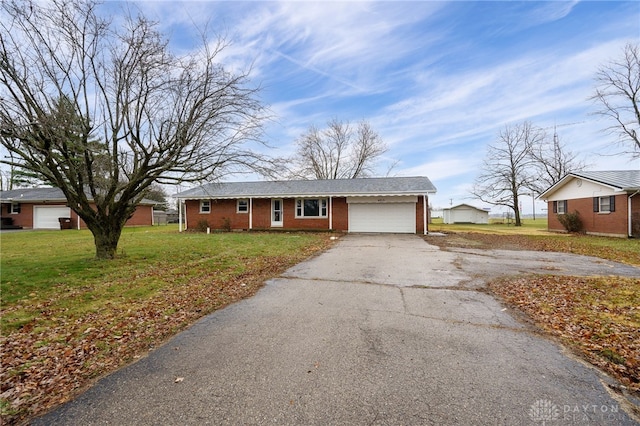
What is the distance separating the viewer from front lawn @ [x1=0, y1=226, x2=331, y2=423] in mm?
2863

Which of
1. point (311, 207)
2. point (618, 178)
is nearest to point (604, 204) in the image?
point (618, 178)

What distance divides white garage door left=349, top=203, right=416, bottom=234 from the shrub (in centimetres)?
1099

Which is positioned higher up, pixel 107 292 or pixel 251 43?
pixel 251 43

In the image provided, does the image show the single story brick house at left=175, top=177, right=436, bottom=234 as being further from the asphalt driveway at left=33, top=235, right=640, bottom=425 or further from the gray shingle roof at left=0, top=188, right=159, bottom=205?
the asphalt driveway at left=33, top=235, right=640, bottom=425

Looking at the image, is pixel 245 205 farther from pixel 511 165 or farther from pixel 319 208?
pixel 511 165

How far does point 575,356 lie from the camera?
316 centimetres

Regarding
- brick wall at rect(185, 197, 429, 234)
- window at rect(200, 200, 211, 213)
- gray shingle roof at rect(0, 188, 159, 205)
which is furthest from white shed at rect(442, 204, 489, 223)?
gray shingle roof at rect(0, 188, 159, 205)

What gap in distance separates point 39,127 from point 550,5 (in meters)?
15.0

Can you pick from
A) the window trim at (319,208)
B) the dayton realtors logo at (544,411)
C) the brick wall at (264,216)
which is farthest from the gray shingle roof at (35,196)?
the dayton realtors logo at (544,411)

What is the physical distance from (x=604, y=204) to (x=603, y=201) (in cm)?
20

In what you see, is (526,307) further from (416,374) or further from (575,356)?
(416,374)

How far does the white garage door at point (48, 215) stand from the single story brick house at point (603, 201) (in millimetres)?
40558

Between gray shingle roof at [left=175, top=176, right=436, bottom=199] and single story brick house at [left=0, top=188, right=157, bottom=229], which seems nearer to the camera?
gray shingle roof at [left=175, top=176, right=436, bottom=199]

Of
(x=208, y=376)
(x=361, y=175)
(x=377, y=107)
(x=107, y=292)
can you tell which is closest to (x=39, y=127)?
(x=107, y=292)
